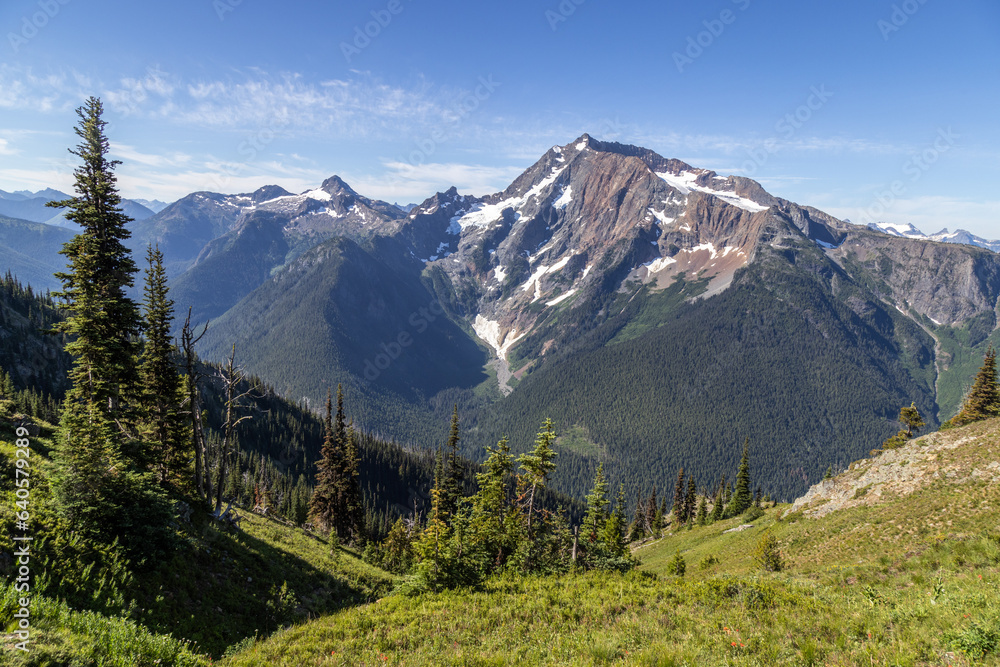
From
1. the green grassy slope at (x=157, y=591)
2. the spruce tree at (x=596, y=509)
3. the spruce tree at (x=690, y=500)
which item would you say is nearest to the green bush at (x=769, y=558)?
the spruce tree at (x=596, y=509)

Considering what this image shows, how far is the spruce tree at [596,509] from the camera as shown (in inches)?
1459

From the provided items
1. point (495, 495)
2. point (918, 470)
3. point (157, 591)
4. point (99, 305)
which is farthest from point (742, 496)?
point (99, 305)

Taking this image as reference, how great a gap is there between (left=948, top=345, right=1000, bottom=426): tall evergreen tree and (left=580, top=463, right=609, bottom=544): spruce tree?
5301 centimetres

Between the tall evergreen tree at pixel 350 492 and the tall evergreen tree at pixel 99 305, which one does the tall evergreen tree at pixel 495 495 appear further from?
the tall evergreen tree at pixel 350 492

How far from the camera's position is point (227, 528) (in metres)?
25.0

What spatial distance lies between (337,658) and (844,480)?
48014 millimetres

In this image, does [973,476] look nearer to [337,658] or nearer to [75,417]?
[337,658]

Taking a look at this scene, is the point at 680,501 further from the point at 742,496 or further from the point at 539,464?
the point at 539,464

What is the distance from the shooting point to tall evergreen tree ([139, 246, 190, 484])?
25406 mm

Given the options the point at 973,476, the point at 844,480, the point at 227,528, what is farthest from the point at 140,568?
the point at 844,480

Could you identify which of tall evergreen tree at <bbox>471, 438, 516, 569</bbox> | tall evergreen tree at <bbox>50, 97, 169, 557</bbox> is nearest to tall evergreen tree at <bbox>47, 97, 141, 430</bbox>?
tall evergreen tree at <bbox>50, 97, 169, 557</bbox>

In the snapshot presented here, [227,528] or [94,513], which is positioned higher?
[94,513]

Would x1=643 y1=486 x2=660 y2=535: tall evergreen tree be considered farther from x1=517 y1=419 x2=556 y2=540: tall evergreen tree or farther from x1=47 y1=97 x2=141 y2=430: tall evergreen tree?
x1=47 y1=97 x2=141 y2=430: tall evergreen tree

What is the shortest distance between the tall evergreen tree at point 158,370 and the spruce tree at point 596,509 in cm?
3229
